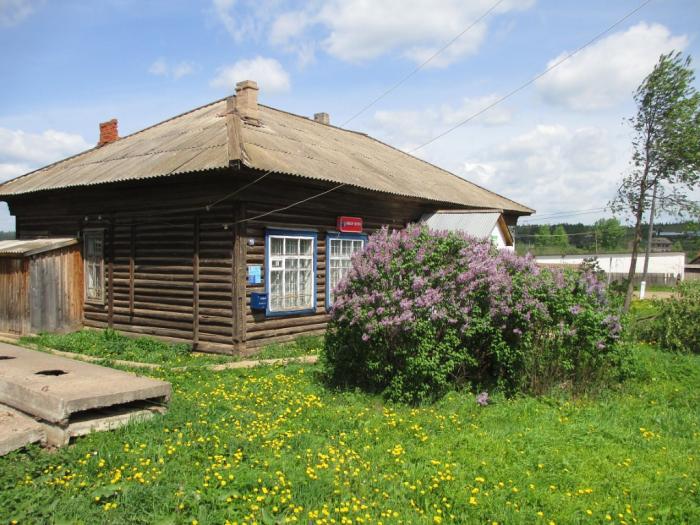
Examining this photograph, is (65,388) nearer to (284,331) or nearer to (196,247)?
(196,247)

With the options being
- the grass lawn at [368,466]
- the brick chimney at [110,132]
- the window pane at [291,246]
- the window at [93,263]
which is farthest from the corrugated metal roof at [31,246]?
the grass lawn at [368,466]

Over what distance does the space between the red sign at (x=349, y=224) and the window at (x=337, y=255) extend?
0.16m

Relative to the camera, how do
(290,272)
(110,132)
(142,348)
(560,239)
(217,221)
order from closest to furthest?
1. (217,221)
2. (142,348)
3. (290,272)
4. (110,132)
5. (560,239)

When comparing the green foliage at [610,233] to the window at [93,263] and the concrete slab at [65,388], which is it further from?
the concrete slab at [65,388]

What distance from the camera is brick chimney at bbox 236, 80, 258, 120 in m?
11.8

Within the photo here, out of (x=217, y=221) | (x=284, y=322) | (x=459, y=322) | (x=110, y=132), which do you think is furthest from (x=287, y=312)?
(x=110, y=132)

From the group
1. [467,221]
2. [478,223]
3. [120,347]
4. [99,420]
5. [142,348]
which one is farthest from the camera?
[467,221]

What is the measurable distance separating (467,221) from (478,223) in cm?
33

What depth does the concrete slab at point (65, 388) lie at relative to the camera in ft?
16.4

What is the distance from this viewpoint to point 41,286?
11.7 m

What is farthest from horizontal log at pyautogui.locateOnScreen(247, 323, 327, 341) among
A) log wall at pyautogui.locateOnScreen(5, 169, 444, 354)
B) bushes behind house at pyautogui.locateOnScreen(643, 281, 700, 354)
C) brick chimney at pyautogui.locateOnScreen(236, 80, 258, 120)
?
bushes behind house at pyautogui.locateOnScreen(643, 281, 700, 354)

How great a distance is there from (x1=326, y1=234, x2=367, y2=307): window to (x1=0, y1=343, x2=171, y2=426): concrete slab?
5847mm

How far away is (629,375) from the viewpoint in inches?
305

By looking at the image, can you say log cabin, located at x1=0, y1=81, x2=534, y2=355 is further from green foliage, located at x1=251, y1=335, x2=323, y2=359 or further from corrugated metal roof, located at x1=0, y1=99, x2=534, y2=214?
green foliage, located at x1=251, y1=335, x2=323, y2=359
